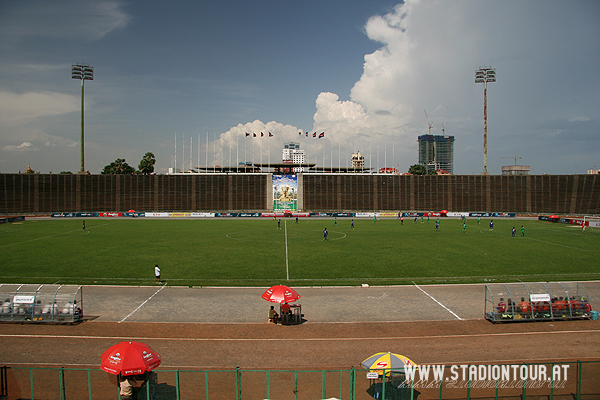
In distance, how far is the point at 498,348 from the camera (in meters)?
14.8

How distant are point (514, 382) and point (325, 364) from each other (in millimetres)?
6186

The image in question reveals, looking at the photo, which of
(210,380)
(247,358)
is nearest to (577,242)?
(247,358)

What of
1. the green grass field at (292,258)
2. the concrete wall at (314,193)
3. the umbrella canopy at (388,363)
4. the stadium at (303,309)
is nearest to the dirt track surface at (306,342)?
the stadium at (303,309)

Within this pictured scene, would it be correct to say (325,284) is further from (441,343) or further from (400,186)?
(400,186)

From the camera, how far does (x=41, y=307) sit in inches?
693

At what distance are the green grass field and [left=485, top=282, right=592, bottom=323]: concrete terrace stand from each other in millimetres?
7014

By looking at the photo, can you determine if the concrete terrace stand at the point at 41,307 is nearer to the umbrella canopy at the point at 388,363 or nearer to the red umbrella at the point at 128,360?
the red umbrella at the point at 128,360

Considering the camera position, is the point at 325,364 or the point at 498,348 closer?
the point at 325,364

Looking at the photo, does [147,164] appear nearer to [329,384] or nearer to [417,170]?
[417,170]

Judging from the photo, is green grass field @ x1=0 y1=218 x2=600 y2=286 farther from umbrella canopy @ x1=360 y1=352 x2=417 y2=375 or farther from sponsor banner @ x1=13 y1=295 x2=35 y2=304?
umbrella canopy @ x1=360 y1=352 x2=417 y2=375

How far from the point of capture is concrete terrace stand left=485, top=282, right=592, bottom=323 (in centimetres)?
1788

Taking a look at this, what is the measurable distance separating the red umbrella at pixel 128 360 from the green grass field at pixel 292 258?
44.7 ft

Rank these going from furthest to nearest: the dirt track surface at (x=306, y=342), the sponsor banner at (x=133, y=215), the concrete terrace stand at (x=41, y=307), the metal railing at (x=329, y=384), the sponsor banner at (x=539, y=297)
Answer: the sponsor banner at (x=133, y=215) < the sponsor banner at (x=539, y=297) < the concrete terrace stand at (x=41, y=307) < the dirt track surface at (x=306, y=342) < the metal railing at (x=329, y=384)

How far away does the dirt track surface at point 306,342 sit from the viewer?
44.8 ft
